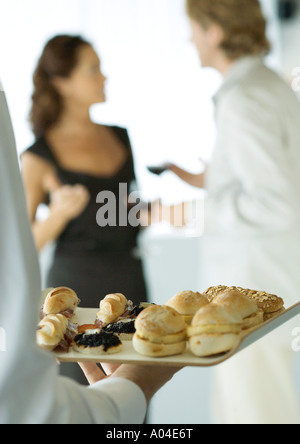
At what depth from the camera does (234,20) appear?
2109mm

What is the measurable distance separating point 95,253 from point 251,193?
56 cm

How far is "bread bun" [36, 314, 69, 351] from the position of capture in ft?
2.53

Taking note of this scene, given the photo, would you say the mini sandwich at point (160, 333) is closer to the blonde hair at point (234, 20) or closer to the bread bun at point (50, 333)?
the bread bun at point (50, 333)

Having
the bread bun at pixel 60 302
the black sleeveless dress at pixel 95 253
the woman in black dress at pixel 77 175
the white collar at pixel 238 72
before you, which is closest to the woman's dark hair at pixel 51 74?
the woman in black dress at pixel 77 175

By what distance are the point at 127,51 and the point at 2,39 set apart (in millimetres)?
783

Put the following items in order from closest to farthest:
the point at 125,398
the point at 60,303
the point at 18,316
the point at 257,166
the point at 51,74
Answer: the point at 18,316 < the point at 125,398 < the point at 60,303 < the point at 257,166 < the point at 51,74

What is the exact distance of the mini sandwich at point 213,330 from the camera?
0.76m

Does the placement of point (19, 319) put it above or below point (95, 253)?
above

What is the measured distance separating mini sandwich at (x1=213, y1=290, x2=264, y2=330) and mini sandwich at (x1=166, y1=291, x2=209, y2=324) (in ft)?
0.08

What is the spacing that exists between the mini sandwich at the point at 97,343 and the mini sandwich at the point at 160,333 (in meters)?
0.03

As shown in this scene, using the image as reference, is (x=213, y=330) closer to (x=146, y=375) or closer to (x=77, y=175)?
(x=146, y=375)

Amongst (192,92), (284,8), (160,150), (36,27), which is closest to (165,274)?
(160,150)
